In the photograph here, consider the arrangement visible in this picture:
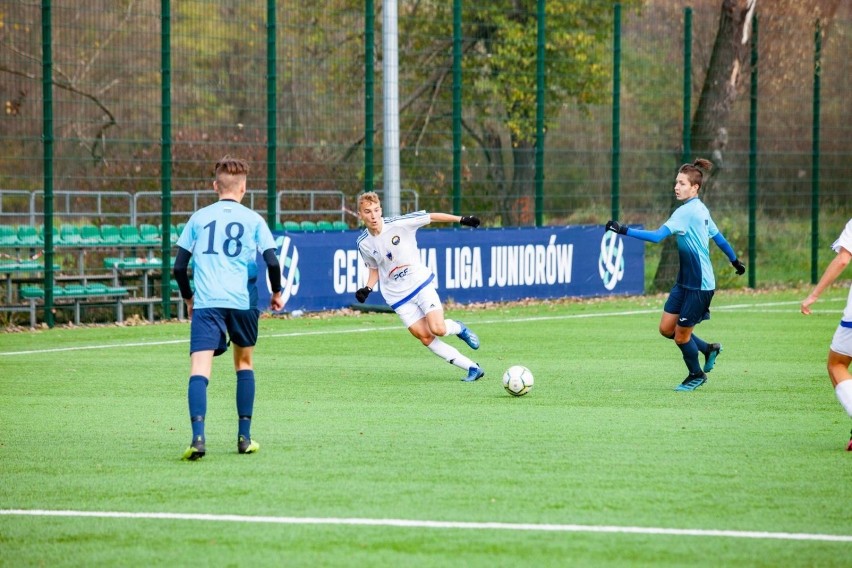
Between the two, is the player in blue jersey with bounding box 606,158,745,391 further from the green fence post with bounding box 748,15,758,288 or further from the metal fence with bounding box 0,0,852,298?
the green fence post with bounding box 748,15,758,288

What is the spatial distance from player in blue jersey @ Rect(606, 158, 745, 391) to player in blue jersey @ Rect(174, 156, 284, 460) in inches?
155

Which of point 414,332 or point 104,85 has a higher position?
point 104,85

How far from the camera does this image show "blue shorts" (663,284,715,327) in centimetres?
1110

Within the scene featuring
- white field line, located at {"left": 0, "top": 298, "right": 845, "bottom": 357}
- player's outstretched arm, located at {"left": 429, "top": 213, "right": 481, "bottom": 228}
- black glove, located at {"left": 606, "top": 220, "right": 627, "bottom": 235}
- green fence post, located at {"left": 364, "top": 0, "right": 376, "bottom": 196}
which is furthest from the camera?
green fence post, located at {"left": 364, "top": 0, "right": 376, "bottom": 196}

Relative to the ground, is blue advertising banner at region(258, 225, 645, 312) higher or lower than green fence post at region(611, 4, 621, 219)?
lower

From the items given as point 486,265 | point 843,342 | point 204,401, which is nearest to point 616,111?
point 486,265

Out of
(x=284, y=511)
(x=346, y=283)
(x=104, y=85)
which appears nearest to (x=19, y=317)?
(x=104, y=85)

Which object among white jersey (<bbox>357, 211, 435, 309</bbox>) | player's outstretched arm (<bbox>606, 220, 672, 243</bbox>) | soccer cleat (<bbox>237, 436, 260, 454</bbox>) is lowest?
soccer cleat (<bbox>237, 436, 260, 454</bbox>)

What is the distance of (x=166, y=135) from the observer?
1816 cm

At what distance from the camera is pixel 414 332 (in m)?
12.1

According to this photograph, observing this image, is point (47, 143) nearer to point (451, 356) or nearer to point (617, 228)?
point (451, 356)

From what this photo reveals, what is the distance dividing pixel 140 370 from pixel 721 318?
893 centimetres

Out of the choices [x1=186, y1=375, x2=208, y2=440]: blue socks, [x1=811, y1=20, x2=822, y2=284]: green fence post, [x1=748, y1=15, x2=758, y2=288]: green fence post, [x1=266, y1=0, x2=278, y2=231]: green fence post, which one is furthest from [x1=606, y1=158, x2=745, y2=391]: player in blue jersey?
[x1=811, y1=20, x2=822, y2=284]: green fence post

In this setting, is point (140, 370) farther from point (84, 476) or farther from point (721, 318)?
point (721, 318)
